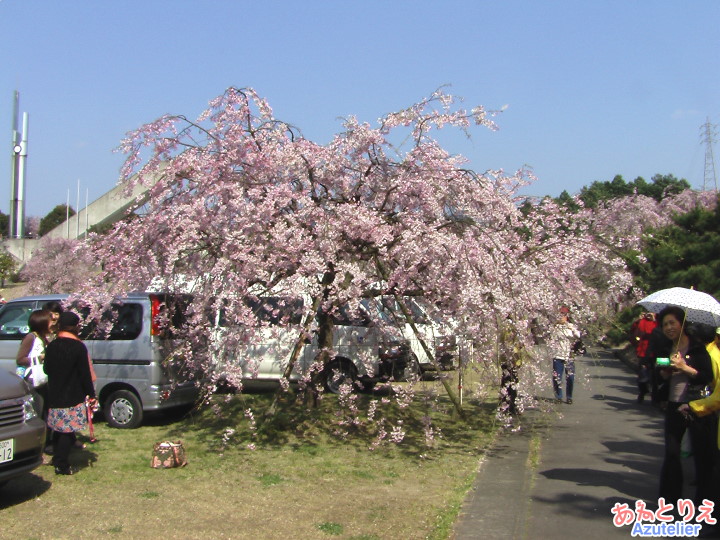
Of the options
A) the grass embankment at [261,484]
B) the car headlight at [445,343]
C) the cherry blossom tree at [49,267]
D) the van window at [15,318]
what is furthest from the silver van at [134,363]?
the cherry blossom tree at [49,267]

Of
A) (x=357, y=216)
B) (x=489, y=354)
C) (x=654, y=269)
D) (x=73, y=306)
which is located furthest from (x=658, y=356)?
(x=654, y=269)

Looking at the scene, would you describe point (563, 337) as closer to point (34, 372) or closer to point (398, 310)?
point (398, 310)

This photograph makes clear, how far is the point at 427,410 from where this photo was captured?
8898 millimetres

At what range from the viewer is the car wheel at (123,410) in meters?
9.06

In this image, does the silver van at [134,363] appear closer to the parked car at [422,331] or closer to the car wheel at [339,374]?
the car wheel at [339,374]

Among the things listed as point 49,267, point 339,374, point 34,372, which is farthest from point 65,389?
point 49,267

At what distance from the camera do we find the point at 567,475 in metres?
6.95

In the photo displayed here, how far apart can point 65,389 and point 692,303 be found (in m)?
5.94

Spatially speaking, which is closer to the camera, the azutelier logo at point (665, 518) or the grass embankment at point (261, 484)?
the azutelier logo at point (665, 518)

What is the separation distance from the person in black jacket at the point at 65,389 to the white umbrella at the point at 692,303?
18.1ft

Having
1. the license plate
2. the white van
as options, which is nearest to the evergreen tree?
the white van

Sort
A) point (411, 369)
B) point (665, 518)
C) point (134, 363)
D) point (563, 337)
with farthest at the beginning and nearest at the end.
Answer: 1. point (134, 363)
2. point (563, 337)
3. point (411, 369)
4. point (665, 518)

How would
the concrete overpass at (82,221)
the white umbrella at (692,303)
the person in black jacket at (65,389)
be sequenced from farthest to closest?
the concrete overpass at (82,221), the person in black jacket at (65,389), the white umbrella at (692,303)

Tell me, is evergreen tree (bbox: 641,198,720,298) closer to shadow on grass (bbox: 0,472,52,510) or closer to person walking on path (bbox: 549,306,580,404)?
person walking on path (bbox: 549,306,580,404)
